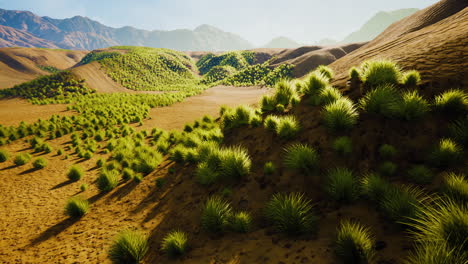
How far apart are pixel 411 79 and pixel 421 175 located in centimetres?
307

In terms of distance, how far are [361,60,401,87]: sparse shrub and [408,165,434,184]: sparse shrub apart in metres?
2.88

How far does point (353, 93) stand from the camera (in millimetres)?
5938

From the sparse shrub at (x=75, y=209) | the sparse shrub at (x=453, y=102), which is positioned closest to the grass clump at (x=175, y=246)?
the sparse shrub at (x=75, y=209)

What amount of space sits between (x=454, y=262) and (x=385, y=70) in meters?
5.25

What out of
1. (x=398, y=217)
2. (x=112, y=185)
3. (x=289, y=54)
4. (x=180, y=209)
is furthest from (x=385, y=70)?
(x=289, y=54)

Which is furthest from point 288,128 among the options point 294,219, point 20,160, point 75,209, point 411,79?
point 20,160

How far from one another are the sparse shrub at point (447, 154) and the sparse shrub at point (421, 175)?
0.92ft

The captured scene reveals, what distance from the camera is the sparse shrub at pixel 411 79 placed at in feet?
16.5

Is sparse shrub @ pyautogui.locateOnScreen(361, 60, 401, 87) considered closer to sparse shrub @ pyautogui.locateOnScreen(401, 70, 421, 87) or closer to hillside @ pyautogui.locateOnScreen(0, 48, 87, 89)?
sparse shrub @ pyautogui.locateOnScreen(401, 70, 421, 87)

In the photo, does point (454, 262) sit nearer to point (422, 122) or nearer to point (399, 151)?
point (399, 151)

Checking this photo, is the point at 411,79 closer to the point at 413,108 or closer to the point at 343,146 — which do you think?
the point at 413,108

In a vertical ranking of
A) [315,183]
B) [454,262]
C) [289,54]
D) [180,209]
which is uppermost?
[289,54]

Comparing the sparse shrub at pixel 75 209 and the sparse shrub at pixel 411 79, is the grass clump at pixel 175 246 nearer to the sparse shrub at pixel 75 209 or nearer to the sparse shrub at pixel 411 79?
the sparse shrub at pixel 75 209

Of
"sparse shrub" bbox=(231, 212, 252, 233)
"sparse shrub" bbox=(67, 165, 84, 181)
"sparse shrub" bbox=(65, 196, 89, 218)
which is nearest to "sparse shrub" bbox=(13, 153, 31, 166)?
"sparse shrub" bbox=(67, 165, 84, 181)
